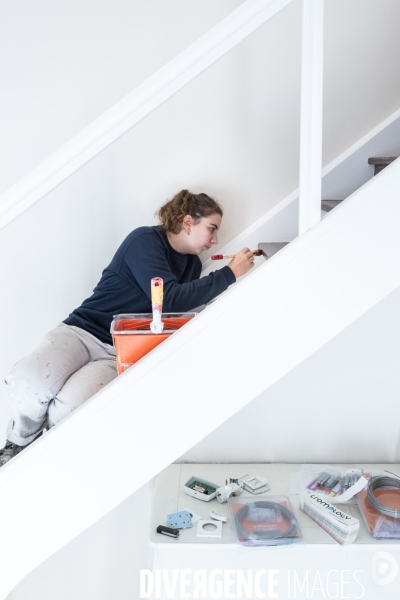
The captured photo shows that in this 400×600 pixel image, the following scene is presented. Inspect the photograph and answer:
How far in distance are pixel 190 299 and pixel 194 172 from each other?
0.53 metres

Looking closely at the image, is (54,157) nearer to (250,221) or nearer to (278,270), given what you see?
(278,270)

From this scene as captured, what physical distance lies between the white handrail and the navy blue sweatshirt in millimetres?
571

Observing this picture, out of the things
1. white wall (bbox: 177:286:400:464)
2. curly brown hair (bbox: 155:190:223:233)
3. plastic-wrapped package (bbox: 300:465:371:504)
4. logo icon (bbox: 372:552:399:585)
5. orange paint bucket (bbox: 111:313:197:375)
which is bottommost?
logo icon (bbox: 372:552:399:585)

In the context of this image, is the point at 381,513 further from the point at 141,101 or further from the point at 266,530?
the point at 141,101

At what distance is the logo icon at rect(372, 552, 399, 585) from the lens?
169 cm

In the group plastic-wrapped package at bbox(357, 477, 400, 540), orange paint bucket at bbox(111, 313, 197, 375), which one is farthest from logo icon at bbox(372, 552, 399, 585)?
orange paint bucket at bbox(111, 313, 197, 375)

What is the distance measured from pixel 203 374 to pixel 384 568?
1009 millimetres

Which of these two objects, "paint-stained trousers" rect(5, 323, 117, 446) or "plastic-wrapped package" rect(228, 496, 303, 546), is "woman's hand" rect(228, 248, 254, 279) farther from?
"plastic-wrapped package" rect(228, 496, 303, 546)

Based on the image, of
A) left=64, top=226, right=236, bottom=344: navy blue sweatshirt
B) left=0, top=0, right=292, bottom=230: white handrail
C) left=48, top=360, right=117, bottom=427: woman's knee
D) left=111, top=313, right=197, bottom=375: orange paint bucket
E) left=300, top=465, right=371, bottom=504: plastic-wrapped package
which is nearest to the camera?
left=0, top=0, right=292, bottom=230: white handrail

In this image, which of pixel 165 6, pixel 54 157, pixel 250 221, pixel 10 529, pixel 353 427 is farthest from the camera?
pixel 353 427

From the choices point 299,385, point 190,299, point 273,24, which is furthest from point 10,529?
point 273,24

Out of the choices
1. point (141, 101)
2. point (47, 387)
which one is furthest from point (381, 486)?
point (141, 101)

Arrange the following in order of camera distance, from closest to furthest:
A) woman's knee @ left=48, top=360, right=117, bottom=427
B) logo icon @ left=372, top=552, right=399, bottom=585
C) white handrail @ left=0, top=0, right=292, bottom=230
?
white handrail @ left=0, top=0, right=292, bottom=230, woman's knee @ left=48, top=360, right=117, bottom=427, logo icon @ left=372, top=552, right=399, bottom=585

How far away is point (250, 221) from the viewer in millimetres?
1938
